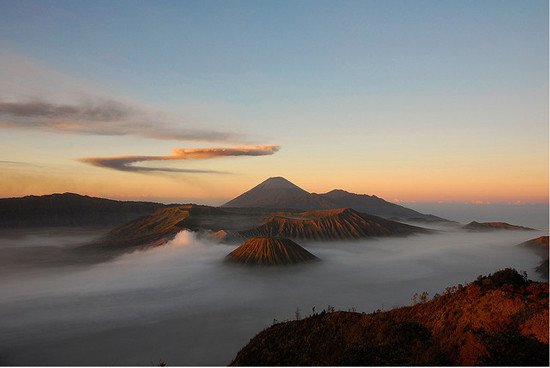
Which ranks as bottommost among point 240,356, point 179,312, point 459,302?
point 179,312

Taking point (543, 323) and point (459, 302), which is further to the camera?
point (459, 302)

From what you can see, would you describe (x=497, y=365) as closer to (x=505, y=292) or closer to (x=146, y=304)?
(x=505, y=292)

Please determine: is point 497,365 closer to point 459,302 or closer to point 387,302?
point 459,302

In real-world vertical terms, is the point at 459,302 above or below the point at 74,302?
above

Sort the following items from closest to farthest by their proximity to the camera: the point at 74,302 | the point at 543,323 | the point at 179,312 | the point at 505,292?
the point at 543,323 < the point at 505,292 < the point at 179,312 < the point at 74,302

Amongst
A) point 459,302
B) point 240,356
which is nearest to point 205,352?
point 240,356

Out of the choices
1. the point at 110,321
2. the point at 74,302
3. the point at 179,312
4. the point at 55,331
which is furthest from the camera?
the point at 74,302

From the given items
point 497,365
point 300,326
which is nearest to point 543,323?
point 497,365
